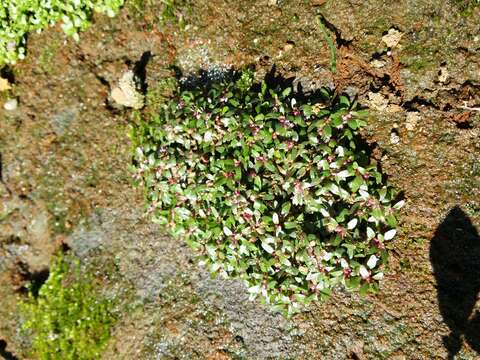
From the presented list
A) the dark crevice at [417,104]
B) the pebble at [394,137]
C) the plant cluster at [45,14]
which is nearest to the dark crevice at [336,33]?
the dark crevice at [417,104]

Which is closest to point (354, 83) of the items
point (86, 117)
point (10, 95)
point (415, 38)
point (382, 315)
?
point (415, 38)

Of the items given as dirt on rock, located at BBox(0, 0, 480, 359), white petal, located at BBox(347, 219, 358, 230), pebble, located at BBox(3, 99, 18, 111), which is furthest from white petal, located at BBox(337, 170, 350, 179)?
pebble, located at BBox(3, 99, 18, 111)

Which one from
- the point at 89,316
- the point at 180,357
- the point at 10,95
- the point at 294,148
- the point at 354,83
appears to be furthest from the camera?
the point at 10,95

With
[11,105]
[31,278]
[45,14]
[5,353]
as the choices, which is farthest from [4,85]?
[5,353]

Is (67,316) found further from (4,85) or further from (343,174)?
(343,174)

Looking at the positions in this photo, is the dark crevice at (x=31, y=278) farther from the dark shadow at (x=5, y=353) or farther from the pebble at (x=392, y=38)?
the pebble at (x=392, y=38)

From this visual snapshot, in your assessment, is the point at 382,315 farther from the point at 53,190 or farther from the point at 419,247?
the point at 53,190
